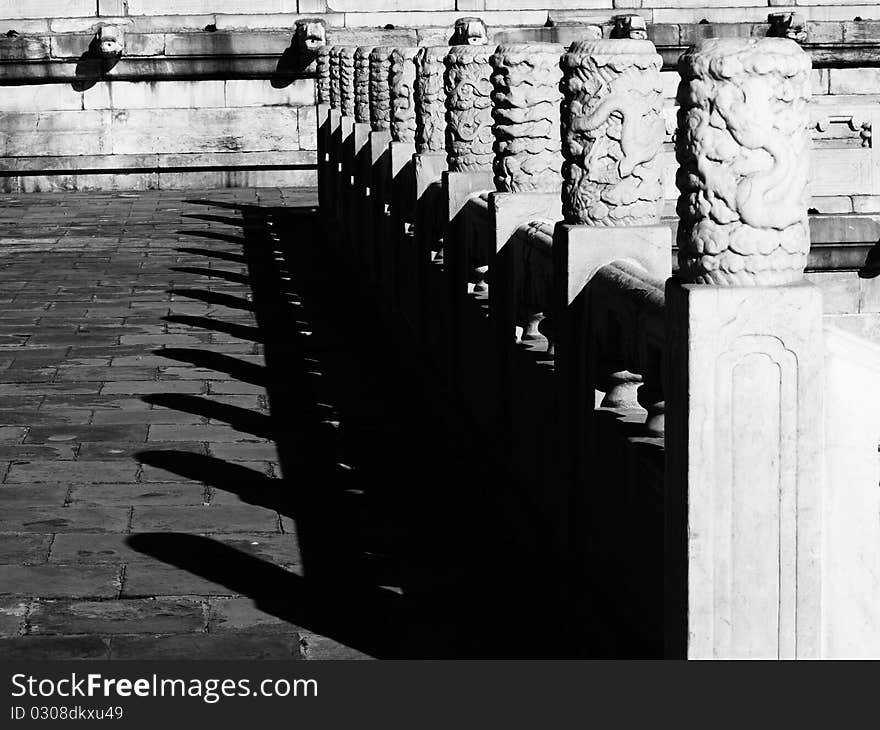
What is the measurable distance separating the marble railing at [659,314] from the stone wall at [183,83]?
13.2 metres

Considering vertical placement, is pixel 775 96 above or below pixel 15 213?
above

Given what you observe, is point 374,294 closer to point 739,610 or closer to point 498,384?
point 498,384

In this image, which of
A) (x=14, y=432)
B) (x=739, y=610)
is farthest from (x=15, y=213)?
(x=739, y=610)

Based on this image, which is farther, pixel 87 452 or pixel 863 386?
pixel 87 452

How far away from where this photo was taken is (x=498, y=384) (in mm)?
6590

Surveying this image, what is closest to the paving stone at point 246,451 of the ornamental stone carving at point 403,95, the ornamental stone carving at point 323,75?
the ornamental stone carving at point 403,95

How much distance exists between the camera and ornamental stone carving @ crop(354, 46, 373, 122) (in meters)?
13.6

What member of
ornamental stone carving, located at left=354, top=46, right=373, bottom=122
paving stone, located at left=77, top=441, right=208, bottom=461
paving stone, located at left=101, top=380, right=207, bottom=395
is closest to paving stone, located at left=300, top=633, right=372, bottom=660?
paving stone, located at left=77, top=441, right=208, bottom=461

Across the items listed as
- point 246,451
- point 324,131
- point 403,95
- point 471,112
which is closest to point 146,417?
point 246,451

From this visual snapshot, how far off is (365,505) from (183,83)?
609 inches

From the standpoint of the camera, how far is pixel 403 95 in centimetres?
1102

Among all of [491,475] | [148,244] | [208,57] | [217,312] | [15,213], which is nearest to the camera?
[491,475]

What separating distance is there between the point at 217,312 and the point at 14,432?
11.9ft

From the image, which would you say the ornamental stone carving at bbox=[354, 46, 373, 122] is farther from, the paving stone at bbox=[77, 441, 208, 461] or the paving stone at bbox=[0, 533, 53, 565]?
the paving stone at bbox=[0, 533, 53, 565]
